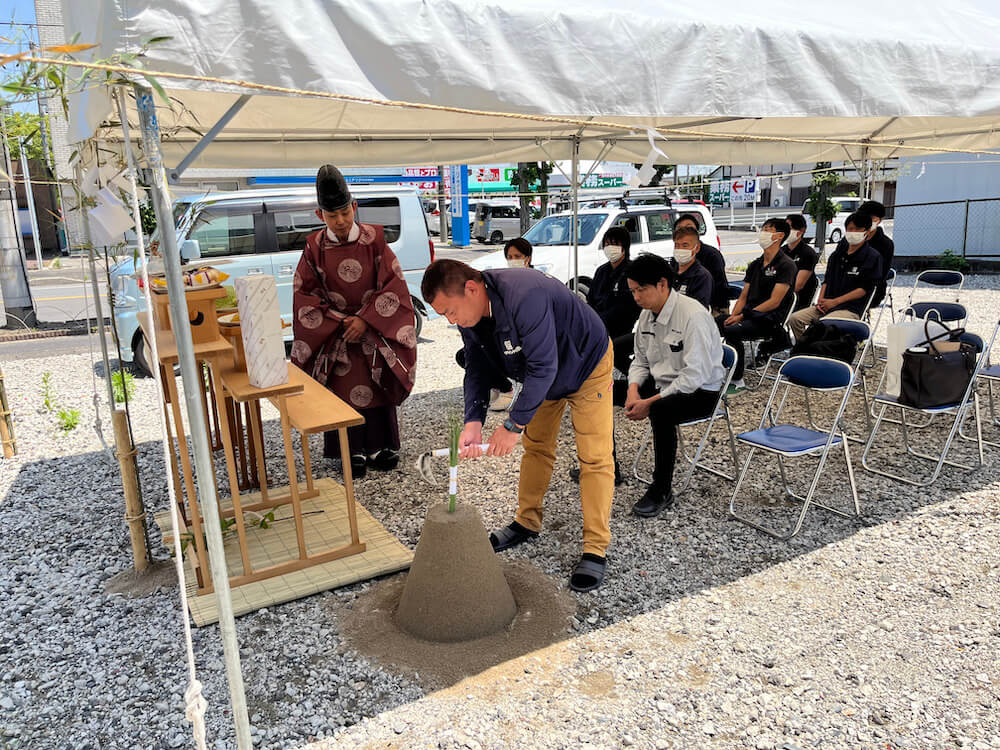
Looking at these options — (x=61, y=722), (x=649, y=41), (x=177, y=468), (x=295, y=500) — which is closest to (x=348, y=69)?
(x=649, y=41)

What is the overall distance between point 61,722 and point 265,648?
0.67 m

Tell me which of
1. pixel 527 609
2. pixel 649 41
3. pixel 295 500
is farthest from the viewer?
pixel 295 500

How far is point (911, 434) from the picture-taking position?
4941 millimetres

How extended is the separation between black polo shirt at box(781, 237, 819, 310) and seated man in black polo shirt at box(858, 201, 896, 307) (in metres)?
0.51

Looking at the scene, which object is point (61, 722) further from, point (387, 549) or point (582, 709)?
point (582, 709)

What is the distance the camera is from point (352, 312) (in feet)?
13.4

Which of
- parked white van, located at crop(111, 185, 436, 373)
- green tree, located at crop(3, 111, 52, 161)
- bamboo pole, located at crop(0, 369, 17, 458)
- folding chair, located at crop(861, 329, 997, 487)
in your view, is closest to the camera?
green tree, located at crop(3, 111, 52, 161)

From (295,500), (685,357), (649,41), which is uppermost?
(649,41)

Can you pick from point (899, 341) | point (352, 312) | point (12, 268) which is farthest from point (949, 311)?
point (12, 268)

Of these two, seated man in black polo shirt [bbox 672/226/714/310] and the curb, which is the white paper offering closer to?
seated man in black polo shirt [bbox 672/226/714/310]

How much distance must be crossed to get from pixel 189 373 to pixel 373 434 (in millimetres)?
2794

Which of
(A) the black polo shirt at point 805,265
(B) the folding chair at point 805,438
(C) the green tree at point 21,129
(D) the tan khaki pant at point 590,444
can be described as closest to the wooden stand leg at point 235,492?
(C) the green tree at point 21,129

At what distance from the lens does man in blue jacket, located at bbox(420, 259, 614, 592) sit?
2648mm

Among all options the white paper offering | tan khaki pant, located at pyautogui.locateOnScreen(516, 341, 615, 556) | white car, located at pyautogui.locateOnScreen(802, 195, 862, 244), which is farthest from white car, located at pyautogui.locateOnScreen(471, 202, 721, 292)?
white car, located at pyautogui.locateOnScreen(802, 195, 862, 244)
